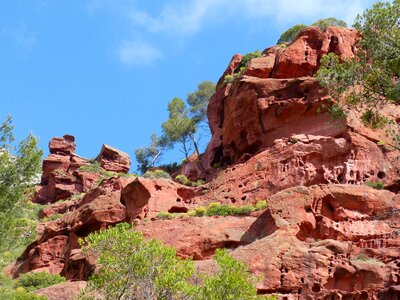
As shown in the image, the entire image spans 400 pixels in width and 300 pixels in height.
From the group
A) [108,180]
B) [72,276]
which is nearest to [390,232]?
[72,276]

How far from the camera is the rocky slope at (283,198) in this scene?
29.9 meters

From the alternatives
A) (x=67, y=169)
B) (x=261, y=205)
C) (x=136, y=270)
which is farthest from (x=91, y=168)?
(x=136, y=270)

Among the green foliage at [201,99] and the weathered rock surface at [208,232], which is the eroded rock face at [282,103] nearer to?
the weathered rock surface at [208,232]

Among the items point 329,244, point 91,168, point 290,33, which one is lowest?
point 329,244

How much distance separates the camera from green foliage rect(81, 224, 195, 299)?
72.1 ft

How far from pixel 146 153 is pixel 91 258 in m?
45.4

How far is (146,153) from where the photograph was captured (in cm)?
8138

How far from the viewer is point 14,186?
22062 millimetres

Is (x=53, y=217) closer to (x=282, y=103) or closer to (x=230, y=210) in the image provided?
(x=230, y=210)

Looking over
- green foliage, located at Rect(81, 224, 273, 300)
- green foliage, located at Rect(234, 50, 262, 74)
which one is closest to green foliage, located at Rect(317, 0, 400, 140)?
green foliage, located at Rect(81, 224, 273, 300)

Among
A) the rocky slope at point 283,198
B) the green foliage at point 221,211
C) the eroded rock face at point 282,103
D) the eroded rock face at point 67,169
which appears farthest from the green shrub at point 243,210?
the eroded rock face at point 67,169

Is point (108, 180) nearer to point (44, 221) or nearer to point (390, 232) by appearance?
point (44, 221)

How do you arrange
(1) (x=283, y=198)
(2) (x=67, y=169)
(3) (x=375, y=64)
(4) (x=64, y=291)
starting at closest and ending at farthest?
(3) (x=375, y=64) → (4) (x=64, y=291) → (1) (x=283, y=198) → (2) (x=67, y=169)

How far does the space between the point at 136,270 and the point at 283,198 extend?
13.7 metres
